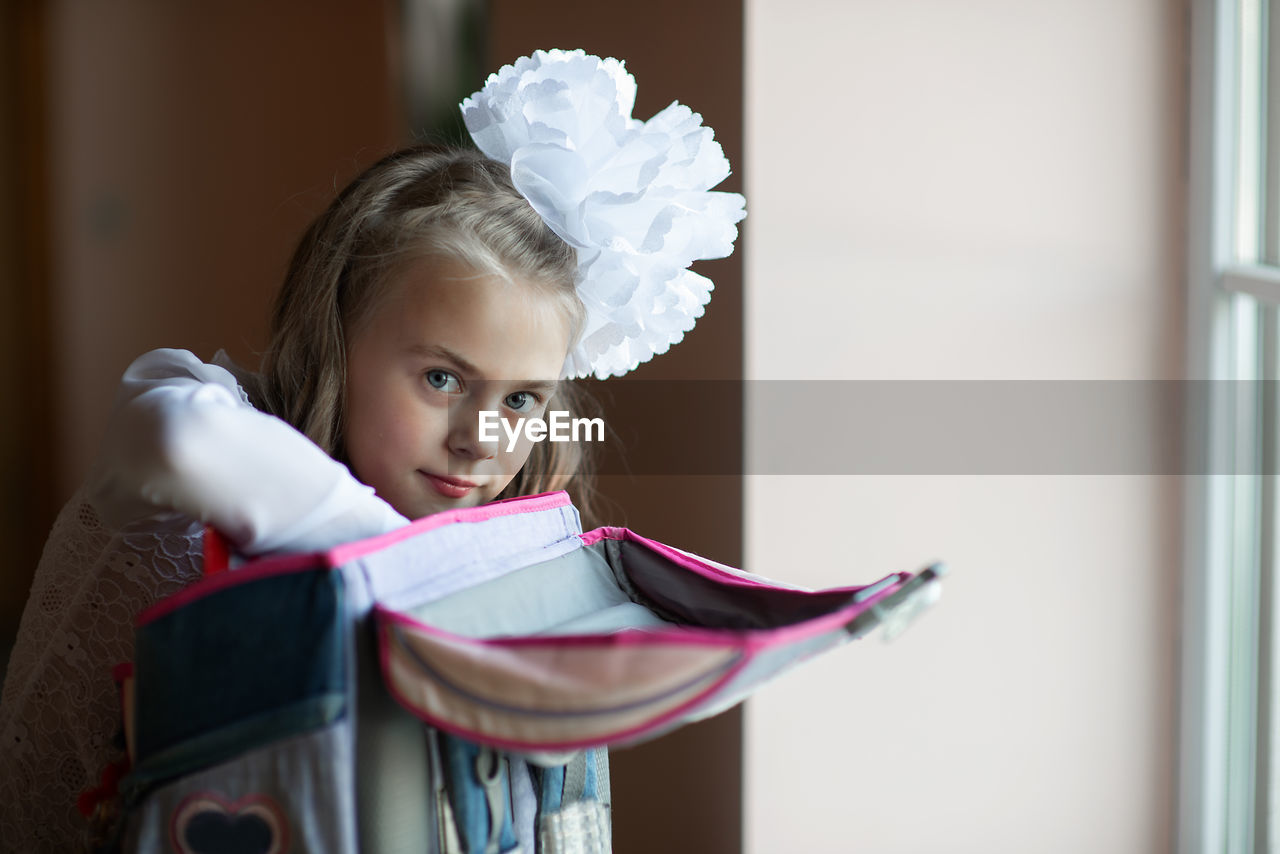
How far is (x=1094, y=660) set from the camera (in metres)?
1.25

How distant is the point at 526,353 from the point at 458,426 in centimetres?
8

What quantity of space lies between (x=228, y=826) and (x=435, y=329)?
1.34ft

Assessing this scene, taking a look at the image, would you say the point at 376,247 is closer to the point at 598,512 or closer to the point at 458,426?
the point at 458,426

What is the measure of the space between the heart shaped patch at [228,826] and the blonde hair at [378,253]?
38 centimetres

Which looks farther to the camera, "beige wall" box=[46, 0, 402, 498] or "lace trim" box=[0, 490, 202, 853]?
"beige wall" box=[46, 0, 402, 498]

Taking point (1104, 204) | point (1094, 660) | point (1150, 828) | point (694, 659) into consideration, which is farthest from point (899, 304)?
point (694, 659)

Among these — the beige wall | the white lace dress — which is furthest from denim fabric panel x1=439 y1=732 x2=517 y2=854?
the beige wall

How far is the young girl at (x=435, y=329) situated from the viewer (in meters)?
0.77

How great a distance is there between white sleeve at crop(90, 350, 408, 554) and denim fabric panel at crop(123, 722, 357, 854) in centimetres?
12

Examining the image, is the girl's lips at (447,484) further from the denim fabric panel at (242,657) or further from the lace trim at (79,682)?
the denim fabric panel at (242,657)

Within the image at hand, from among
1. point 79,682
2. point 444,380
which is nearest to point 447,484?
point 444,380

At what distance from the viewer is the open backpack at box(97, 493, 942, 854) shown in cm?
46

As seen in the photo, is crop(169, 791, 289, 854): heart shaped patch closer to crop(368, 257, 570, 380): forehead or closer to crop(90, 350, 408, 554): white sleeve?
crop(90, 350, 408, 554): white sleeve

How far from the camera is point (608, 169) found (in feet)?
2.58
